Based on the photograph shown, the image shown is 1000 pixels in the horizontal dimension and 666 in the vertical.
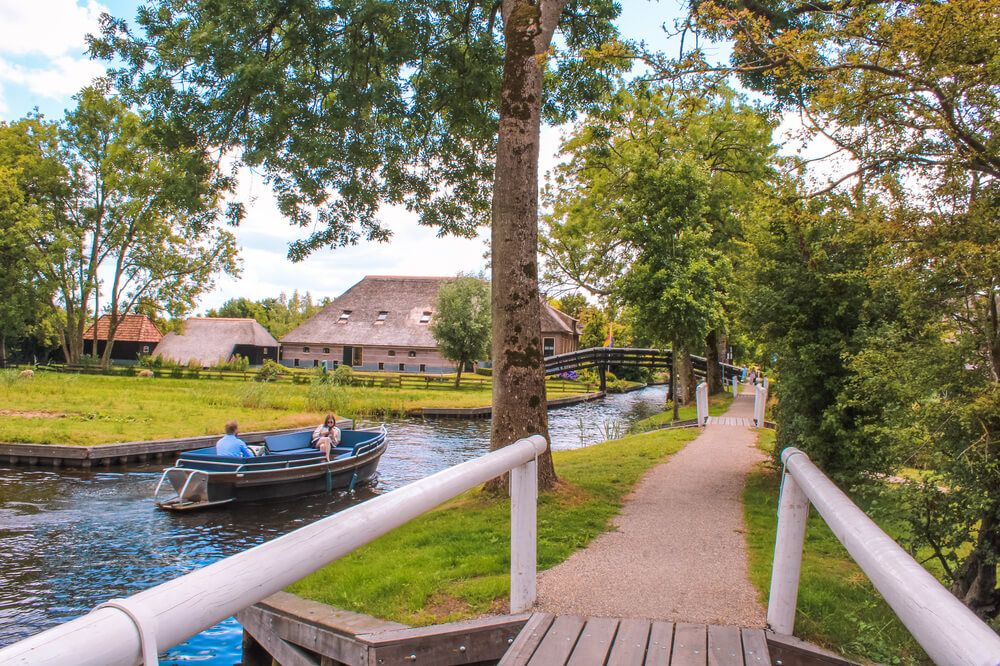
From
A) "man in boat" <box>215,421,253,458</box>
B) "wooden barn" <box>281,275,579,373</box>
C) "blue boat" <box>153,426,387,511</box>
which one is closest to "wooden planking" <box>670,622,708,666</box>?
"blue boat" <box>153,426,387,511</box>

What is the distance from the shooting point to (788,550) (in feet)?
12.4

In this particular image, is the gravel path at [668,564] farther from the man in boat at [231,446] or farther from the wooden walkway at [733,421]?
the wooden walkway at [733,421]

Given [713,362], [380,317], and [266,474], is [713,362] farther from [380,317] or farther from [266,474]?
[380,317]

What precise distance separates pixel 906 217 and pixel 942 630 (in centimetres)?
391

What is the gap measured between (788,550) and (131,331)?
2247 inches

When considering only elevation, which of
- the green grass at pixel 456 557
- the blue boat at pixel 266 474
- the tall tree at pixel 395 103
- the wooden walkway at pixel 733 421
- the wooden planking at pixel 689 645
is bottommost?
the blue boat at pixel 266 474

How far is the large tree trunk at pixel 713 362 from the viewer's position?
1128 inches

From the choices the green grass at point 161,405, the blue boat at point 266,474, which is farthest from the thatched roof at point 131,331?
the blue boat at point 266,474

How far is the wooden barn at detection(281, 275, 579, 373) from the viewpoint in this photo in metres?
49.2

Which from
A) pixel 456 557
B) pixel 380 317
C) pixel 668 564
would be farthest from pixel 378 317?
pixel 668 564

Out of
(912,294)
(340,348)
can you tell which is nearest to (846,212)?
(912,294)

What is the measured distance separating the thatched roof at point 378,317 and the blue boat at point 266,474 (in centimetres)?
3379

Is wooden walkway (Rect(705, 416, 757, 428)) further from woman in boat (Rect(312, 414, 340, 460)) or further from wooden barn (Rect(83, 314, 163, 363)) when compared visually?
wooden barn (Rect(83, 314, 163, 363))

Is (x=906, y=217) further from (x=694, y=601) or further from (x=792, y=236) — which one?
(x=792, y=236)
